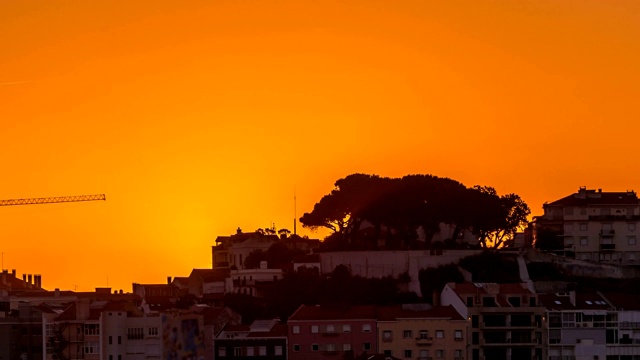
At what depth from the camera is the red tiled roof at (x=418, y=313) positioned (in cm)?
12744

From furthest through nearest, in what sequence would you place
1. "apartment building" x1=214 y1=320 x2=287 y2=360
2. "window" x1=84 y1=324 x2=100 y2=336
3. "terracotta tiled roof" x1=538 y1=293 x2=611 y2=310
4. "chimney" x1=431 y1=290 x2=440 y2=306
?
1. "chimney" x1=431 y1=290 x2=440 y2=306
2. "terracotta tiled roof" x1=538 y1=293 x2=611 y2=310
3. "window" x1=84 y1=324 x2=100 y2=336
4. "apartment building" x1=214 y1=320 x2=287 y2=360

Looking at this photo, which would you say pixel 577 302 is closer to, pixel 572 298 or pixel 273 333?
pixel 572 298

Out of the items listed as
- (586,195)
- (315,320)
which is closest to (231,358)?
(315,320)

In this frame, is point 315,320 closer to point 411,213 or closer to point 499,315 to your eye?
point 499,315

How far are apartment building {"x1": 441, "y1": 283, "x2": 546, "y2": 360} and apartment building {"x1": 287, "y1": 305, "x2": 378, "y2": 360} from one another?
6.02m

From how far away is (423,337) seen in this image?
12675 cm

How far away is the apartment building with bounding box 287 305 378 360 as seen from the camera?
12662cm

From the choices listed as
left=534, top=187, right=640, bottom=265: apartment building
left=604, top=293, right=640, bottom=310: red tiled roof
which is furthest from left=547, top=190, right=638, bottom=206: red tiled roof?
left=604, top=293, right=640, bottom=310: red tiled roof

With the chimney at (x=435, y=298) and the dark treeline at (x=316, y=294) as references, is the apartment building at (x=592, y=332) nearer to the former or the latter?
the chimney at (x=435, y=298)

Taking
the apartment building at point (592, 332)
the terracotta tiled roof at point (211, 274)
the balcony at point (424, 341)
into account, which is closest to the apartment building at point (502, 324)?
the apartment building at point (592, 332)

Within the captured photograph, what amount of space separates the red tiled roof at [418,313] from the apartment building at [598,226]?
70.4ft

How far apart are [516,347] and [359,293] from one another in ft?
45.5

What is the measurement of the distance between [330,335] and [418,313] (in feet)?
18.2

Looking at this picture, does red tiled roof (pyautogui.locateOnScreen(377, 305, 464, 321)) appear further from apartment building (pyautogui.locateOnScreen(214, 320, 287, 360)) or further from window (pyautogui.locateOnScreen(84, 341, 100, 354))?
window (pyautogui.locateOnScreen(84, 341, 100, 354))
